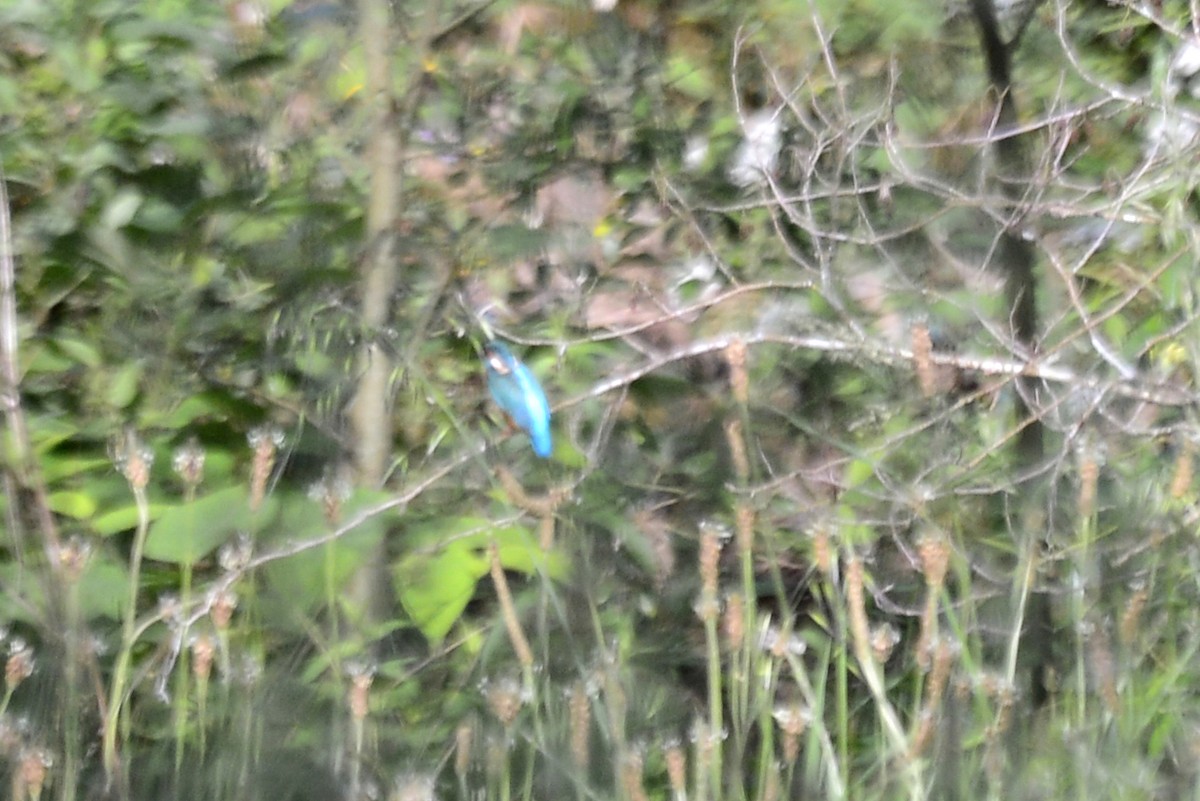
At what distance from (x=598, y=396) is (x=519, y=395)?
8 centimetres

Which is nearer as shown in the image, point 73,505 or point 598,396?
point 73,505

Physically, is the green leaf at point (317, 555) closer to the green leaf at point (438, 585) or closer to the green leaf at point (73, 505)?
the green leaf at point (438, 585)

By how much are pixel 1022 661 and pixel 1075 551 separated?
0.25ft

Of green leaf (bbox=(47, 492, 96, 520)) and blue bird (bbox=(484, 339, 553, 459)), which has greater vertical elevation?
blue bird (bbox=(484, 339, 553, 459))

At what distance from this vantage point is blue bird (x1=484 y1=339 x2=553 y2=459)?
0.80 metres

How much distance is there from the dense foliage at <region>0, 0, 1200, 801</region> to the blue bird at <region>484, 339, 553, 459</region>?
3cm

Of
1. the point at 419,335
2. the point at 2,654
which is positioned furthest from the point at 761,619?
the point at 2,654

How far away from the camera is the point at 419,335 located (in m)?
0.84

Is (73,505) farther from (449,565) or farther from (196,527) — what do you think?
(449,565)

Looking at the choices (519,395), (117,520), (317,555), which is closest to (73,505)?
(117,520)

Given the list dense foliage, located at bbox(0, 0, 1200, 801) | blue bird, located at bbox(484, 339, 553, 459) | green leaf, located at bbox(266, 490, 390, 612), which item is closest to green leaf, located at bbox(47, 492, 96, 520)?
dense foliage, located at bbox(0, 0, 1200, 801)

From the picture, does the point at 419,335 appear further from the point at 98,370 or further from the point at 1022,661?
the point at 1022,661

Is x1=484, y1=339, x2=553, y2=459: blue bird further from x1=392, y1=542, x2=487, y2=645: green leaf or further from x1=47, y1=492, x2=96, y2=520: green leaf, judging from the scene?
x1=47, y1=492, x2=96, y2=520: green leaf

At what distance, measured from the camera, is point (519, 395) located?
2.65 ft
